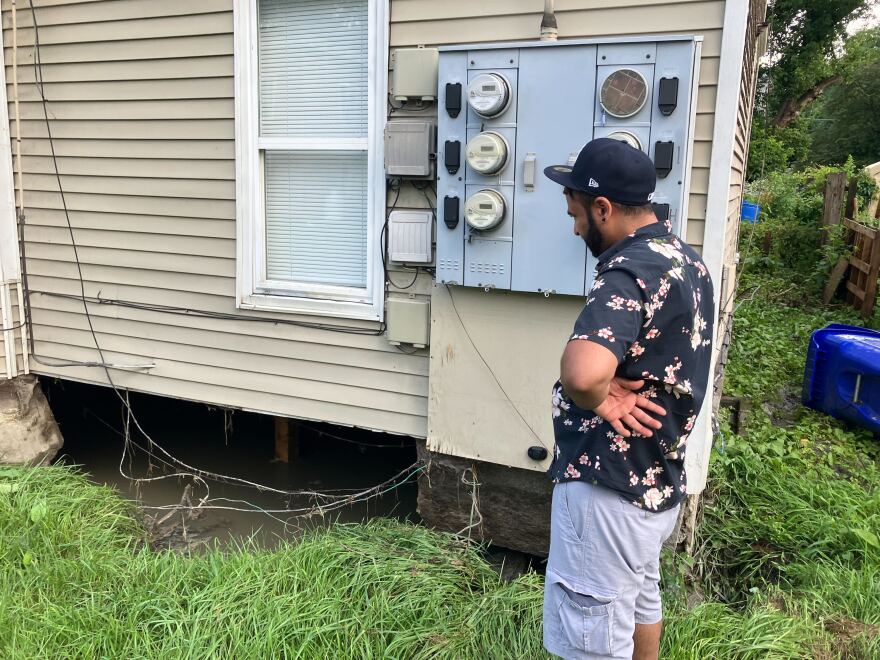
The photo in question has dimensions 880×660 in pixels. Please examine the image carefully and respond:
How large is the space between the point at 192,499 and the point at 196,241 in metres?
2.12

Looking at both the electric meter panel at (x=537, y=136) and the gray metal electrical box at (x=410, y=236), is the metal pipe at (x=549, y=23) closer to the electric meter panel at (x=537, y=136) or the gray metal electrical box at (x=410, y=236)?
the electric meter panel at (x=537, y=136)

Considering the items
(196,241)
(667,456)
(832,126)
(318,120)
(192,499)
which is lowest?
(192,499)

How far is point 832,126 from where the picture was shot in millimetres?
30250

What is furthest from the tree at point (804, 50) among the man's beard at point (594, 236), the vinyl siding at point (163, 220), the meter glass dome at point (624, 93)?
the man's beard at point (594, 236)

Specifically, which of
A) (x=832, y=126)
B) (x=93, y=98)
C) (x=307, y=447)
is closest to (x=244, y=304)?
(x=93, y=98)

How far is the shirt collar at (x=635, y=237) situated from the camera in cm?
207

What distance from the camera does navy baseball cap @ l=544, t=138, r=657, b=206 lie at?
2.05 meters

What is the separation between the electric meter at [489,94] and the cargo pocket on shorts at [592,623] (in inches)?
83.5

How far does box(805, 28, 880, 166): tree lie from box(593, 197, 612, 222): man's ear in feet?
89.0

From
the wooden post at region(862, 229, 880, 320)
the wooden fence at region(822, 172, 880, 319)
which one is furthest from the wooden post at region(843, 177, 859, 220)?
the wooden post at region(862, 229, 880, 320)

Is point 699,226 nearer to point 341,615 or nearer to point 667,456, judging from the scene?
point 667,456

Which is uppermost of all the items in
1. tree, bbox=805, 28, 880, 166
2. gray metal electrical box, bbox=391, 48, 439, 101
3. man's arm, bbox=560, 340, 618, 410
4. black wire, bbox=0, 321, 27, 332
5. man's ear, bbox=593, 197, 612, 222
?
tree, bbox=805, 28, 880, 166

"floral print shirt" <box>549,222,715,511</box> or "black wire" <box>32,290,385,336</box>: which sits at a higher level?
"floral print shirt" <box>549,222,715,511</box>

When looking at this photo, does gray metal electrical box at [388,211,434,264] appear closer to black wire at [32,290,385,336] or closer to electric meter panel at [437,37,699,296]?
electric meter panel at [437,37,699,296]
